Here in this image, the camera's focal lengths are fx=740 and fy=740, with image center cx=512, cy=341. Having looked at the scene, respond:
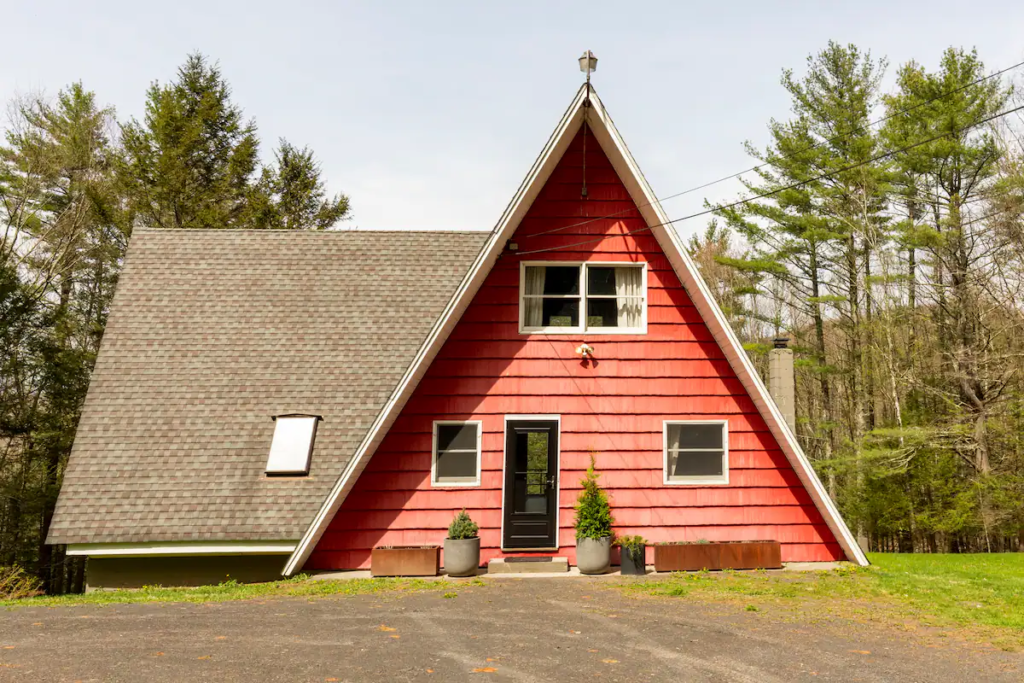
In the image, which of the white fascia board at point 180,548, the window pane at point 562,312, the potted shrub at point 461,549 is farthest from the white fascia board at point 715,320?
the white fascia board at point 180,548

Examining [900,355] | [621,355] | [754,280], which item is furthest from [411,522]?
[754,280]

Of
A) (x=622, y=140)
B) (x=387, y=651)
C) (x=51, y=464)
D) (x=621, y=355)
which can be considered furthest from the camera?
(x=51, y=464)

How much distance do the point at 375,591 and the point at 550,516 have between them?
3231 millimetres

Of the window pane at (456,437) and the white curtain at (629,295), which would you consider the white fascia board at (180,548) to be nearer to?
the window pane at (456,437)

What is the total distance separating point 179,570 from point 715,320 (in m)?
9.64

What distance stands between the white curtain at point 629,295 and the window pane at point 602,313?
0.09 meters

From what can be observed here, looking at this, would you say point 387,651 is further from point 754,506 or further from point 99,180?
point 99,180

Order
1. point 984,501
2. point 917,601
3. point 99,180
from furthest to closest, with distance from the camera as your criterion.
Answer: point 99,180 → point 984,501 → point 917,601

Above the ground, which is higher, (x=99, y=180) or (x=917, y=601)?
(x=99, y=180)

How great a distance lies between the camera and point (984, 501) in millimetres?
21969

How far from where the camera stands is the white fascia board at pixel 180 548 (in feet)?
37.5

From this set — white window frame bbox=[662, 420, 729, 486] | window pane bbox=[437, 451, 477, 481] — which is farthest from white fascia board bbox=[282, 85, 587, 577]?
white window frame bbox=[662, 420, 729, 486]

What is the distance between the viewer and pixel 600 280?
1320 cm

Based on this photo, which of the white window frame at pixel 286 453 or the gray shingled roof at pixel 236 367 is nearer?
the gray shingled roof at pixel 236 367
